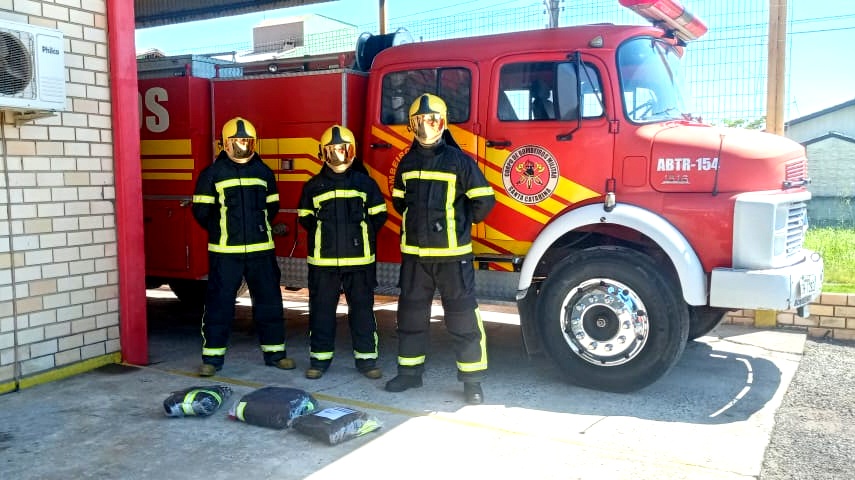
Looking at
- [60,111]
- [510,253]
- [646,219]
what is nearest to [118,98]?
[60,111]

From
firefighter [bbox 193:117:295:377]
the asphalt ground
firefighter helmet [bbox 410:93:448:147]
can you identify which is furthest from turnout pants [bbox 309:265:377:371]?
firefighter helmet [bbox 410:93:448:147]

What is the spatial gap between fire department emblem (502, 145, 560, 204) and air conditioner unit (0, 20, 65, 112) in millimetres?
3212

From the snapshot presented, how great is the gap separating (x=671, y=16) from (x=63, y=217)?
481 cm

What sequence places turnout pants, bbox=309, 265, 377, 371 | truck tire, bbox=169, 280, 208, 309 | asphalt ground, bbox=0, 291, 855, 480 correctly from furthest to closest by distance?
truck tire, bbox=169, 280, 208, 309 < turnout pants, bbox=309, 265, 377, 371 < asphalt ground, bbox=0, 291, 855, 480

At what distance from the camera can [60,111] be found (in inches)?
213

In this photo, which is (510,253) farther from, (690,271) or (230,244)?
(230,244)

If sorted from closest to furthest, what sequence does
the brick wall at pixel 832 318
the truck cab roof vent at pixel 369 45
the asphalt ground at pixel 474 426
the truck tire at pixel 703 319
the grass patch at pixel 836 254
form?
the asphalt ground at pixel 474 426, the truck tire at pixel 703 319, the truck cab roof vent at pixel 369 45, the brick wall at pixel 832 318, the grass patch at pixel 836 254

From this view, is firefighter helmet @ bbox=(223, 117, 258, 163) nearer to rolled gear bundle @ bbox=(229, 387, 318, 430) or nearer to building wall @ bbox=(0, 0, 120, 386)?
building wall @ bbox=(0, 0, 120, 386)

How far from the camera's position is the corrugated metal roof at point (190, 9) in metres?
11.0

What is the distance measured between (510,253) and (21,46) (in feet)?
12.1

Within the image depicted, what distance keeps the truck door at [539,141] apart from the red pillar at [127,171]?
2.74 metres

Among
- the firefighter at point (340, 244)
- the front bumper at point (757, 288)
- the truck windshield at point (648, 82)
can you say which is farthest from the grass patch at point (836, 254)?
the firefighter at point (340, 244)

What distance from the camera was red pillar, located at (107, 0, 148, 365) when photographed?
5.90 m

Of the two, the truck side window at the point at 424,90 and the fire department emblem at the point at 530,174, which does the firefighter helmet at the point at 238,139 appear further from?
the fire department emblem at the point at 530,174
